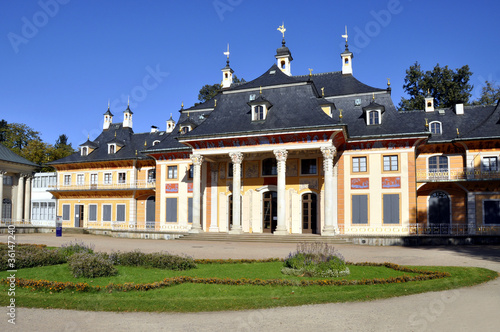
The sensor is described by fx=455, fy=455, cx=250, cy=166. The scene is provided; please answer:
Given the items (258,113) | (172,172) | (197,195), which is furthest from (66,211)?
(258,113)

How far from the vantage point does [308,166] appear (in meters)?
35.8

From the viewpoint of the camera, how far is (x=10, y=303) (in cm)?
1127

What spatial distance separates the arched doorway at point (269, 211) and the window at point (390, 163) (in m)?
8.82

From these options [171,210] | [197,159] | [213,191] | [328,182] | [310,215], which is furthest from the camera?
[171,210]

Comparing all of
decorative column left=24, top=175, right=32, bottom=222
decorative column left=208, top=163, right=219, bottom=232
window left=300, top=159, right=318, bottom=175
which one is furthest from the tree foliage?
window left=300, top=159, right=318, bottom=175

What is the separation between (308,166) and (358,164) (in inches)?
151

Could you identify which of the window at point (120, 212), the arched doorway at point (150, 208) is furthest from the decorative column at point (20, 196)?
the arched doorway at point (150, 208)

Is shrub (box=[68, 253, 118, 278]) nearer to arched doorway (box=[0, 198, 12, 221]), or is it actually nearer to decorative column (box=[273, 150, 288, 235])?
decorative column (box=[273, 150, 288, 235])

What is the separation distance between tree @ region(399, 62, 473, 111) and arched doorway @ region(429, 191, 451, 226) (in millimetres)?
18929

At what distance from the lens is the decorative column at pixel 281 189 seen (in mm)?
32531

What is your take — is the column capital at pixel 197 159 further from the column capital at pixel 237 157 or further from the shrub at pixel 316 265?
the shrub at pixel 316 265

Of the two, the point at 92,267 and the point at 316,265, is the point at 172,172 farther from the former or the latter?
the point at 316,265

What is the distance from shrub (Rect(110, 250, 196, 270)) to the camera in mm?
15602

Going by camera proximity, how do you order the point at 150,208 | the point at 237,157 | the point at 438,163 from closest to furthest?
the point at 237,157
the point at 438,163
the point at 150,208
